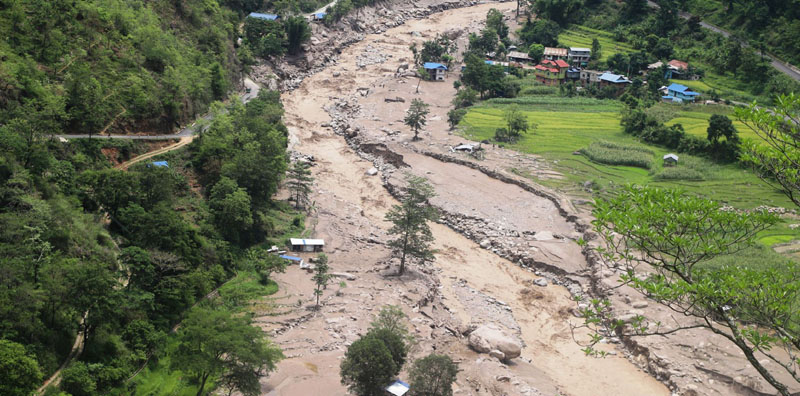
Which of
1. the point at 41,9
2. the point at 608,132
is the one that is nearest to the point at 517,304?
the point at 608,132

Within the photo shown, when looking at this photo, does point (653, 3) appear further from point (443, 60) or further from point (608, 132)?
point (608, 132)

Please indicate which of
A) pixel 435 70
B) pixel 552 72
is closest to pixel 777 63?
pixel 552 72

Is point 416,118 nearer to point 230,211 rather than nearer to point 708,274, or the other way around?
point 230,211

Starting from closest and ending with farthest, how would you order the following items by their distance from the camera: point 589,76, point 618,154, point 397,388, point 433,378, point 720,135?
point 433,378
point 397,388
point 720,135
point 618,154
point 589,76

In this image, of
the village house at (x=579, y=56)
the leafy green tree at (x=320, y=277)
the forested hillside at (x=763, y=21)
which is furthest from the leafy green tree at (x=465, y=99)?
the leafy green tree at (x=320, y=277)

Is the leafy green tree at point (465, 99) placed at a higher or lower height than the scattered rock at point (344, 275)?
higher

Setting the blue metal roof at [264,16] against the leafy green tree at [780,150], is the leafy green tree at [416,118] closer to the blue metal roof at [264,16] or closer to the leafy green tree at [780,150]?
the blue metal roof at [264,16]
